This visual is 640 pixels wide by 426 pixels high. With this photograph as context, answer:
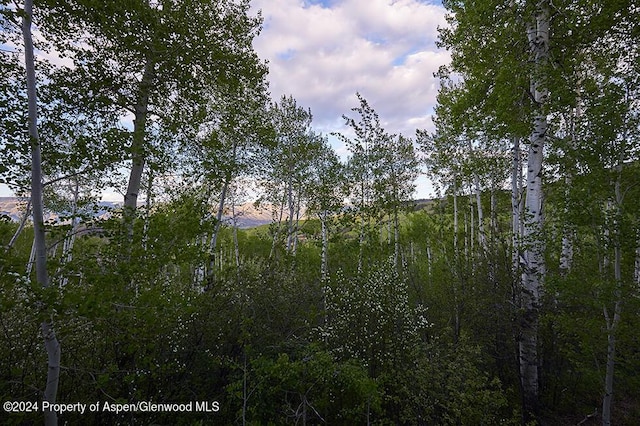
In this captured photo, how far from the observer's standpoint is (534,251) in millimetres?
5863

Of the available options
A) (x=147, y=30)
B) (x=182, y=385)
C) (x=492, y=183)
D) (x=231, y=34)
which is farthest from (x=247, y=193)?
(x=492, y=183)

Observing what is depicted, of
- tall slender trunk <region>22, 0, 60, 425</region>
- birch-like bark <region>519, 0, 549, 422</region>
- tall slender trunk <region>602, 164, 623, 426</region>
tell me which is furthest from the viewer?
birch-like bark <region>519, 0, 549, 422</region>

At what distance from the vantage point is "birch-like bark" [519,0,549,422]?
5.82 m

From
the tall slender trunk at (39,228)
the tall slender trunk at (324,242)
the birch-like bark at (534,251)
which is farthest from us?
the tall slender trunk at (324,242)

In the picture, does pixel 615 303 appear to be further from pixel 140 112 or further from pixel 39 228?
pixel 140 112

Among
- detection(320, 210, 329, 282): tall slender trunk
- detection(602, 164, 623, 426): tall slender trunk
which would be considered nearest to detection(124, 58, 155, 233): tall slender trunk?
detection(320, 210, 329, 282): tall slender trunk

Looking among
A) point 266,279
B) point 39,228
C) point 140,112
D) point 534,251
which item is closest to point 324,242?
point 266,279

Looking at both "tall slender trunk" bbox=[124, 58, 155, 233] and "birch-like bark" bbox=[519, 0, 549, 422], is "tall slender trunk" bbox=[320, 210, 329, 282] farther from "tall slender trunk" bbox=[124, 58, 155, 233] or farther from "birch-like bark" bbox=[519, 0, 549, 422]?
"tall slender trunk" bbox=[124, 58, 155, 233]

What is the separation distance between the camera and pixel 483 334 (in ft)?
25.9

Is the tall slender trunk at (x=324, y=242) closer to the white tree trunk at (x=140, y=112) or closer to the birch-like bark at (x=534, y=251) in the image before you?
the birch-like bark at (x=534, y=251)

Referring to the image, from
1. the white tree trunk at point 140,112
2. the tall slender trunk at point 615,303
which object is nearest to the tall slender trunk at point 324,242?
the white tree trunk at point 140,112

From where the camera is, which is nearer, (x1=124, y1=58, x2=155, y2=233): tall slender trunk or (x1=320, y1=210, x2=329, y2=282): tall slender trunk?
(x1=124, y1=58, x2=155, y2=233): tall slender trunk

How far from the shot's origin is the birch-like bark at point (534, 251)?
19.1ft

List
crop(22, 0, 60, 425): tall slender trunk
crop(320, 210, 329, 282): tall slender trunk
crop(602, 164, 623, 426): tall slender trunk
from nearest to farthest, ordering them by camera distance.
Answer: crop(22, 0, 60, 425): tall slender trunk
crop(602, 164, 623, 426): tall slender trunk
crop(320, 210, 329, 282): tall slender trunk
